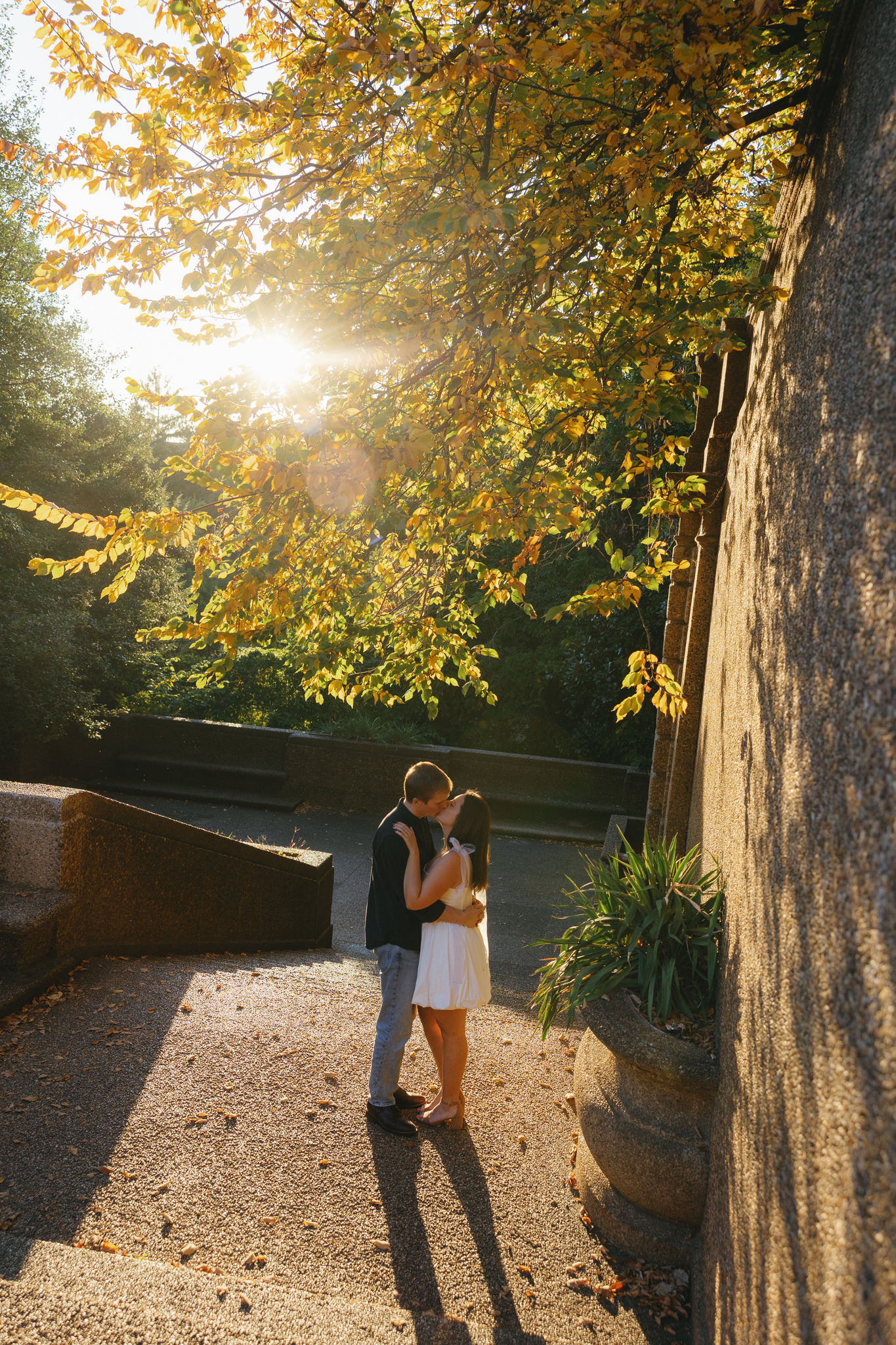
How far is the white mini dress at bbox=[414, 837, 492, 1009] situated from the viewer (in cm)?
381

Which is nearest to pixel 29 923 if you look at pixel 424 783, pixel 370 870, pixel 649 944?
pixel 424 783

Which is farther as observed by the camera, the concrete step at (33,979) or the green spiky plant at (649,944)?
the concrete step at (33,979)

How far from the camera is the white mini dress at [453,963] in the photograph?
381 cm

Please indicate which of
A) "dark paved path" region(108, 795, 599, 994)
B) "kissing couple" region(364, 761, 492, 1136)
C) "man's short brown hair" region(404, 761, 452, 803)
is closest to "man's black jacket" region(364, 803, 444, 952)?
"kissing couple" region(364, 761, 492, 1136)

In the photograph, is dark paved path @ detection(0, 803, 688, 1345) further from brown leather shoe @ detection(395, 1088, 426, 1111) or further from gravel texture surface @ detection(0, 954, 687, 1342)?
brown leather shoe @ detection(395, 1088, 426, 1111)

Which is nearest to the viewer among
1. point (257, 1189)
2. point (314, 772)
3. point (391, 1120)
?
point (257, 1189)

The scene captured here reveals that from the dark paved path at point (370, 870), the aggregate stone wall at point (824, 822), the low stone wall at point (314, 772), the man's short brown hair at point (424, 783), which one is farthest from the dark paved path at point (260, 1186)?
the low stone wall at point (314, 772)

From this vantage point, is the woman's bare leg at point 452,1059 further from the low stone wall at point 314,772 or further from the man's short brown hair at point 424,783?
the low stone wall at point 314,772

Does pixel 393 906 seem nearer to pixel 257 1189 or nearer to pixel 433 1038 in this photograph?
pixel 433 1038

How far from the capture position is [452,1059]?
392cm

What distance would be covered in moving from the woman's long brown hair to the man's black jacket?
21cm

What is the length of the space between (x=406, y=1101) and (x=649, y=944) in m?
1.50

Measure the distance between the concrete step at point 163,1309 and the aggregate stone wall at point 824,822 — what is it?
1.05m

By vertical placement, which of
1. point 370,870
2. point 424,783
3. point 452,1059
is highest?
point 424,783
